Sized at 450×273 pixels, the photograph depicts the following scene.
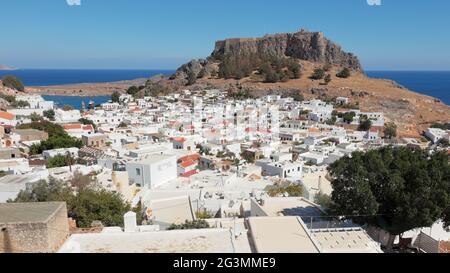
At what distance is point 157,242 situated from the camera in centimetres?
555

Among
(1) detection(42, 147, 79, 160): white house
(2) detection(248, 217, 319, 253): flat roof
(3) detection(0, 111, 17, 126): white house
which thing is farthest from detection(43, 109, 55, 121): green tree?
(2) detection(248, 217, 319, 253): flat roof

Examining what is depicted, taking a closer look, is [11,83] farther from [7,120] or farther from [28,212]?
[28,212]

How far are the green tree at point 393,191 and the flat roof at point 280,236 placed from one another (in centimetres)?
179

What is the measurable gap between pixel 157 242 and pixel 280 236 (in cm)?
192

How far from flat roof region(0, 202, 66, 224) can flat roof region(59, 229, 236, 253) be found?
0.53 meters

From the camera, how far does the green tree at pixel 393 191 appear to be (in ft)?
24.0

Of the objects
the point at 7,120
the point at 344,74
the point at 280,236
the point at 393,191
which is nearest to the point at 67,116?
the point at 7,120

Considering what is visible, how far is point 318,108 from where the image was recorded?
44656 mm

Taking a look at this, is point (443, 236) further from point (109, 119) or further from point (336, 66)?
point (336, 66)

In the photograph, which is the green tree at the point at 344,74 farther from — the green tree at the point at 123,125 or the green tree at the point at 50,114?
the green tree at the point at 50,114

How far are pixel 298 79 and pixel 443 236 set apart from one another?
57.5 metres

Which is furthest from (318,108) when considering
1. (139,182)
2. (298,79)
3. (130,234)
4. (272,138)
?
(130,234)

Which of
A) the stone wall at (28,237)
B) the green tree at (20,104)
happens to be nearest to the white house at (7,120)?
the green tree at (20,104)

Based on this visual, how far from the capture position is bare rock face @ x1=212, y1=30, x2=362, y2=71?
77750 millimetres
